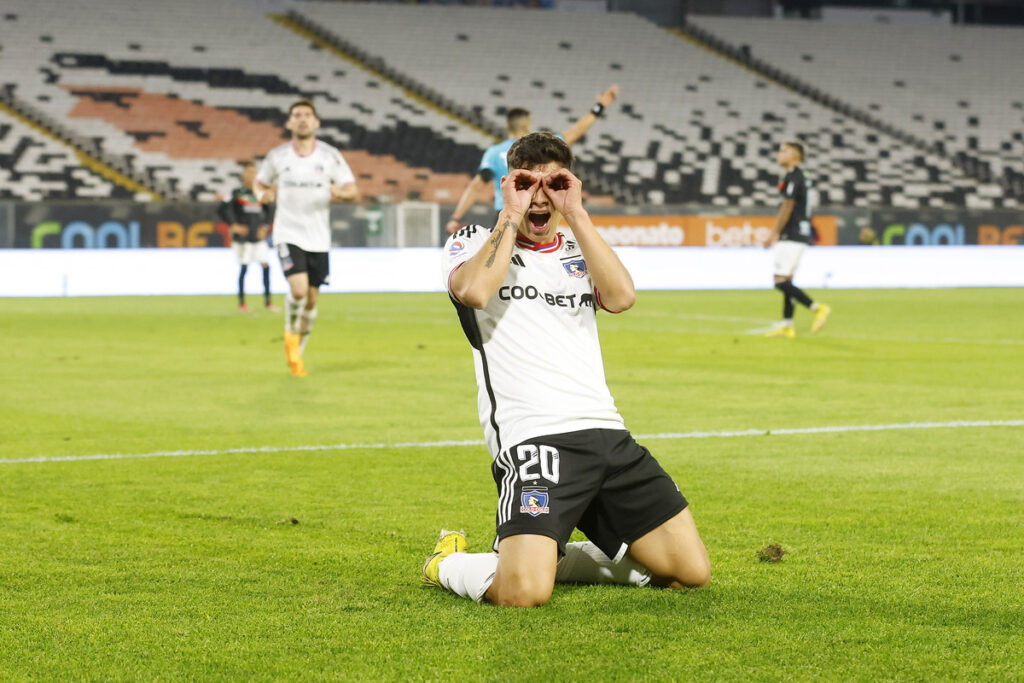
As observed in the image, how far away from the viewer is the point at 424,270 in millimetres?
28766

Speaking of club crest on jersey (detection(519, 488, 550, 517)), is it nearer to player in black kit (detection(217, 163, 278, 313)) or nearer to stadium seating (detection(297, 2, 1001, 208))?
player in black kit (detection(217, 163, 278, 313))

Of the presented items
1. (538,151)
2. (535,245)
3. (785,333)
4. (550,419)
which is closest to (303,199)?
(785,333)

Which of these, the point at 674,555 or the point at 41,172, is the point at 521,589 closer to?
the point at 674,555

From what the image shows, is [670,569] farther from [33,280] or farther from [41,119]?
[41,119]

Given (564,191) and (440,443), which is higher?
(564,191)

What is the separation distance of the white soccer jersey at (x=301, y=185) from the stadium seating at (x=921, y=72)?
35272 mm

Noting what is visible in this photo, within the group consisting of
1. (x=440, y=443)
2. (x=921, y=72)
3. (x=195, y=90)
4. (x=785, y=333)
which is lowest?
(x=785, y=333)

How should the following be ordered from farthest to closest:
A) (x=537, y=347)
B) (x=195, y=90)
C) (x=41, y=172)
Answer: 1. (x=195, y=90)
2. (x=41, y=172)
3. (x=537, y=347)

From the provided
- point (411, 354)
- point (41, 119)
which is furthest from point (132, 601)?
point (41, 119)

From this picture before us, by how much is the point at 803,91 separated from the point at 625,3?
806 centimetres

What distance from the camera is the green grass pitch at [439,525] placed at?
398 cm

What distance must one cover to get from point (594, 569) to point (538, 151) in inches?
55.2

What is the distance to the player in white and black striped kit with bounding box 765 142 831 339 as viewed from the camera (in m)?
16.8

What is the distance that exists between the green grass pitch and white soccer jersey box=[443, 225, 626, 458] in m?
0.58
